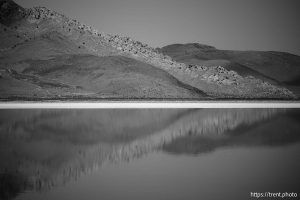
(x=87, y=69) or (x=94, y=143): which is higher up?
(x=87, y=69)

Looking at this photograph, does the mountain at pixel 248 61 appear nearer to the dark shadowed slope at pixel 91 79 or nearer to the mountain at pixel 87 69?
the mountain at pixel 87 69

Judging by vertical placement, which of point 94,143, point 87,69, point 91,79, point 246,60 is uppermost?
point 246,60

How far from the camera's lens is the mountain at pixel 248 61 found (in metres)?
82.2

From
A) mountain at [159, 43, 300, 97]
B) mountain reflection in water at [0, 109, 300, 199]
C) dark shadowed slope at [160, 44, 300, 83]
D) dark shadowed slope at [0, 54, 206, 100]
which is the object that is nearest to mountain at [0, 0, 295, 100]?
dark shadowed slope at [0, 54, 206, 100]

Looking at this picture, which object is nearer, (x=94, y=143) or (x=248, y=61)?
(x=94, y=143)

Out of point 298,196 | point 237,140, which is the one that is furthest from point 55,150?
point 298,196

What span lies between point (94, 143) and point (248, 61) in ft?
260

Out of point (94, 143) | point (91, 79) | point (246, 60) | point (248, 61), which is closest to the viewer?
point (94, 143)

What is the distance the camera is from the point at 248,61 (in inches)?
3519

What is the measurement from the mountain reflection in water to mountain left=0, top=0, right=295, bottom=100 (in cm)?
2762

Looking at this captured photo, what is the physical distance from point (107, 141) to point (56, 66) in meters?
42.5

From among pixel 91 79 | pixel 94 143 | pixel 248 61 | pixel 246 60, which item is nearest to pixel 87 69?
Result: pixel 91 79

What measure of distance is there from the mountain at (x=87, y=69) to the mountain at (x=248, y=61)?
21388 mm

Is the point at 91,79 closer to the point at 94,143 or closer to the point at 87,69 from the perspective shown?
the point at 87,69
